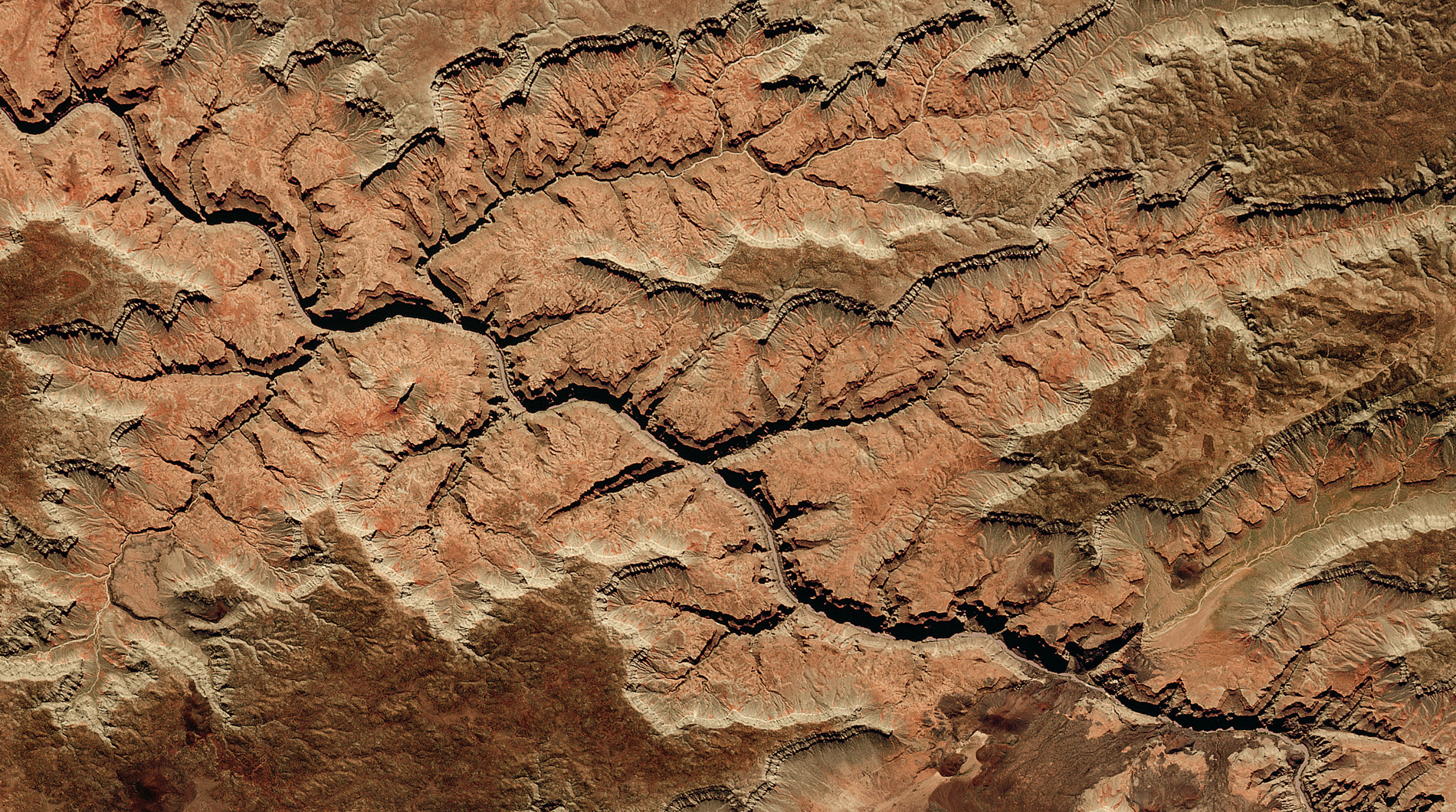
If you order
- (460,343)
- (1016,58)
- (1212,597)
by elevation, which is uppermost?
(1016,58)

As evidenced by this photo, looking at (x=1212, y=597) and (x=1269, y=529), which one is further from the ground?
A: (x=1269, y=529)

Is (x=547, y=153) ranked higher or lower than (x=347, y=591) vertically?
higher

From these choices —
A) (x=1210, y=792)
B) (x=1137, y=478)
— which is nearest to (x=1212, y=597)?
(x=1137, y=478)

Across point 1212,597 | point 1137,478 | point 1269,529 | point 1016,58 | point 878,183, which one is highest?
point 1016,58

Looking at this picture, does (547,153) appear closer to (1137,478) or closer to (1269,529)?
(1137,478)

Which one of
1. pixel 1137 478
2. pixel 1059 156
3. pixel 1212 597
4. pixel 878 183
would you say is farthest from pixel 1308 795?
pixel 878 183

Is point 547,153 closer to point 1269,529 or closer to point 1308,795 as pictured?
point 1269,529
